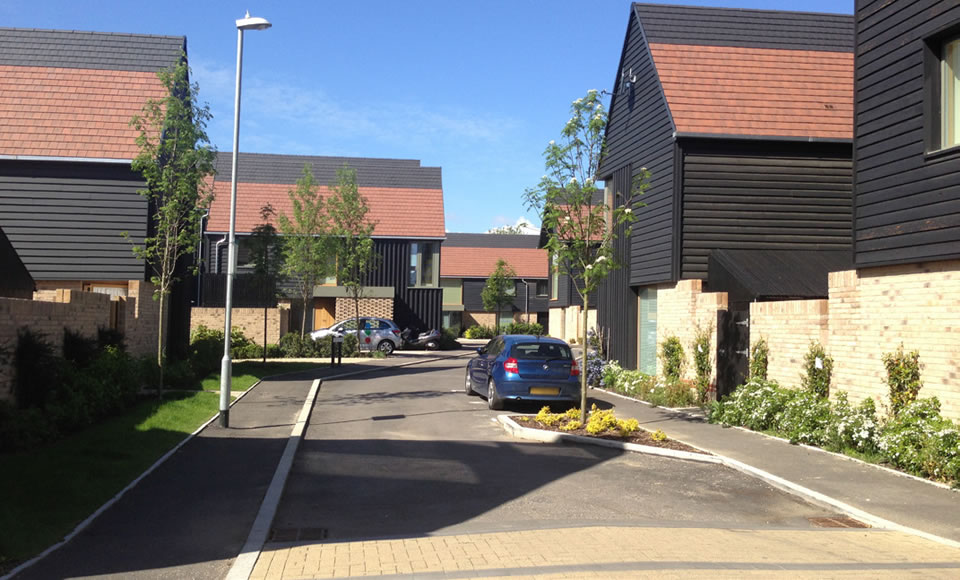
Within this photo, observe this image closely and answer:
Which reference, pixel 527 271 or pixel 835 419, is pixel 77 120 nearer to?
pixel 835 419

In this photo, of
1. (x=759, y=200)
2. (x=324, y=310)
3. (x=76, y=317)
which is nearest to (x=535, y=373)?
(x=759, y=200)

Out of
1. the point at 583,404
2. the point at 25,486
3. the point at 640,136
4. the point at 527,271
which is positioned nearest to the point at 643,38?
the point at 640,136

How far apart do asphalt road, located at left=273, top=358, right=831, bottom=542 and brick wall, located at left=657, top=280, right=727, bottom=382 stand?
5.40m

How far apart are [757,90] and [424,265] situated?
2523 centimetres

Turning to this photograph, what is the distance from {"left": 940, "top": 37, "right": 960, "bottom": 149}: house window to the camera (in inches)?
398

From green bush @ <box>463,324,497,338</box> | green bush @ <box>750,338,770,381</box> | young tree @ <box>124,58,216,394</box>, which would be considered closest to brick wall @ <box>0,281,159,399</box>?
young tree @ <box>124,58,216,394</box>

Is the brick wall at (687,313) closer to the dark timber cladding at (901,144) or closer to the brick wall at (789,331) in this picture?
the brick wall at (789,331)

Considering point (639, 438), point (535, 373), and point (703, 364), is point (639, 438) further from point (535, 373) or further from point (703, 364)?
point (703, 364)

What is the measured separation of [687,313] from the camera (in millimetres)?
17344

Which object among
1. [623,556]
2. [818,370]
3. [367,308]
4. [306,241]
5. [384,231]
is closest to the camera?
[623,556]

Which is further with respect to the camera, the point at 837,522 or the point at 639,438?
the point at 639,438

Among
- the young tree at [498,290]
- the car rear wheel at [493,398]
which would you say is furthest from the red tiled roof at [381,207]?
the car rear wheel at [493,398]

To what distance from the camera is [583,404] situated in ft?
41.2

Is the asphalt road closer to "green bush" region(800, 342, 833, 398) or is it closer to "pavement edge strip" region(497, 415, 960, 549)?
"pavement edge strip" region(497, 415, 960, 549)
